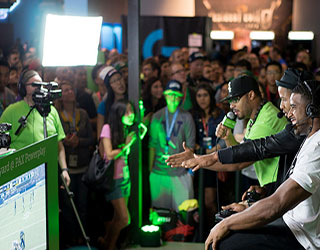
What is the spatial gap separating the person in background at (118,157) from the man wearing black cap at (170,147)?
31cm

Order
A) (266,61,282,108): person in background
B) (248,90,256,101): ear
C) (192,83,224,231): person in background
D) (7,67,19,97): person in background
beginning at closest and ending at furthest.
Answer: (248,90,256,101): ear → (192,83,224,231): person in background → (7,67,19,97): person in background → (266,61,282,108): person in background

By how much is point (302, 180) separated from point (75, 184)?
3.43 m

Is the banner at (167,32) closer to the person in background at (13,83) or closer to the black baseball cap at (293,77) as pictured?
the person in background at (13,83)

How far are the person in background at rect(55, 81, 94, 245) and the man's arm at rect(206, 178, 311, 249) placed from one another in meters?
3.08

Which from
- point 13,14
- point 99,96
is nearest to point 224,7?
point 13,14

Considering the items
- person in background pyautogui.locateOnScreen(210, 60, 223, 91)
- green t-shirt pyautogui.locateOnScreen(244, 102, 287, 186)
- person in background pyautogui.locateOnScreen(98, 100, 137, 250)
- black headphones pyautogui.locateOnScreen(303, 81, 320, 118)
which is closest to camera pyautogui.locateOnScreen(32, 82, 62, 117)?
person in background pyautogui.locateOnScreen(98, 100, 137, 250)

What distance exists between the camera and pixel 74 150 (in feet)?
19.0

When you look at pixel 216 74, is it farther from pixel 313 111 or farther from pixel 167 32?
pixel 313 111

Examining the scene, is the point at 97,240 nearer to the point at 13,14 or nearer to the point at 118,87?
the point at 118,87

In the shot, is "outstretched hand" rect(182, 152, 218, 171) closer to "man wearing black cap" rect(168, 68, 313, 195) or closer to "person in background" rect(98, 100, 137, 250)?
"man wearing black cap" rect(168, 68, 313, 195)

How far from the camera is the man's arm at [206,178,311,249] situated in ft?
8.84

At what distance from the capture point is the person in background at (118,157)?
5551 mm

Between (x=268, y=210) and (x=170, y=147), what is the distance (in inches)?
126

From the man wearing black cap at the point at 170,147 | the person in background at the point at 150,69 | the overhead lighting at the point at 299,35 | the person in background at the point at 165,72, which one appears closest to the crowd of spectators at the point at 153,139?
the man wearing black cap at the point at 170,147
